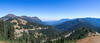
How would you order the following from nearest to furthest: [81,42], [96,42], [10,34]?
1. [96,42]
2. [81,42]
3. [10,34]

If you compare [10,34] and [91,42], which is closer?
[91,42]

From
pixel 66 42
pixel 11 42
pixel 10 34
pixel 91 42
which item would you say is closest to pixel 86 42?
pixel 91 42

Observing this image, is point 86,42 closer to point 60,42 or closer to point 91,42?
point 91,42

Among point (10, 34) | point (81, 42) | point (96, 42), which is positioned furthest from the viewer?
point (10, 34)

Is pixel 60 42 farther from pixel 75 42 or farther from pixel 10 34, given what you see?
pixel 10 34

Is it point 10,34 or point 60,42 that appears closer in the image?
point 60,42

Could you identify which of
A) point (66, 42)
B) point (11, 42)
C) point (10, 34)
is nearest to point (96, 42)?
point (66, 42)

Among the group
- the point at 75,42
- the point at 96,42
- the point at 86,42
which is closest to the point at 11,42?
the point at 75,42
